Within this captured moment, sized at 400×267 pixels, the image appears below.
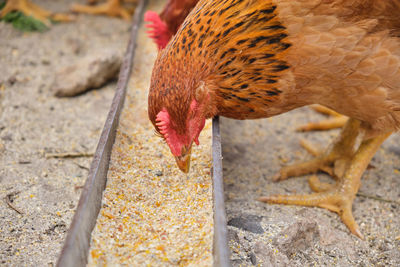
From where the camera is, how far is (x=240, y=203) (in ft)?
8.20

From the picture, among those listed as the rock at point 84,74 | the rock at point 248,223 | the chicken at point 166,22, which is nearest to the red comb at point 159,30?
the chicken at point 166,22

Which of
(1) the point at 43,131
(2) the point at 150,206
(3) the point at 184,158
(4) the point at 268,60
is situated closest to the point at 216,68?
(4) the point at 268,60

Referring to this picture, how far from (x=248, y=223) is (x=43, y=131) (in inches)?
67.6

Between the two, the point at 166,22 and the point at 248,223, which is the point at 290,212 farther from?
the point at 166,22

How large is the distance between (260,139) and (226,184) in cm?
75

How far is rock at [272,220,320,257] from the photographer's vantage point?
2.11 metres

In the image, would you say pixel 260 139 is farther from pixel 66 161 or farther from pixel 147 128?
pixel 66 161

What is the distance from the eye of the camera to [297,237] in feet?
7.16

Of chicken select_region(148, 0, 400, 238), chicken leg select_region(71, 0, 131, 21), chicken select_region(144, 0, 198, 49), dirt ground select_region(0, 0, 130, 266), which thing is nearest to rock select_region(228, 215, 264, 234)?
chicken select_region(148, 0, 400, 238)

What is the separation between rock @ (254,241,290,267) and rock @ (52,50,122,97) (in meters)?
2.10

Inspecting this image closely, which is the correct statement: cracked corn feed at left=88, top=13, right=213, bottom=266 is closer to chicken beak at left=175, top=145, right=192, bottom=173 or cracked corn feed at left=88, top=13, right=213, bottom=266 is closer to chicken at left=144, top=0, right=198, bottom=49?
chicken beak at left=175, top=145, right=192, bottom=173

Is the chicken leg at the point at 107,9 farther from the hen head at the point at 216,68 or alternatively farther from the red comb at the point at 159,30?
the hen head at the point at 216,68

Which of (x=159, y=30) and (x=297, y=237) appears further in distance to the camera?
(x=159, y=30)

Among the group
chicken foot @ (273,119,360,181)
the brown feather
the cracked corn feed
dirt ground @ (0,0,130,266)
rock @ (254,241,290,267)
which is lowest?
dirt ground @ (0,0,130,266)
